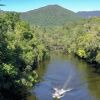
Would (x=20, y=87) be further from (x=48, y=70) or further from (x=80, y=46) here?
(x=80, y=46)

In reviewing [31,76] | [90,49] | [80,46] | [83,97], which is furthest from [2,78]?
[80,46]

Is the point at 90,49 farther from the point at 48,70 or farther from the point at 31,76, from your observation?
the point at 31,76

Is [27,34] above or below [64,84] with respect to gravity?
above

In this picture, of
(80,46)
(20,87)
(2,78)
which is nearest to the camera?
(2,78)

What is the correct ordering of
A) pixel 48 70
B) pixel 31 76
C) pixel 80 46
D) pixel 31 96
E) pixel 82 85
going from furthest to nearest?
pixel 80 46 → pixel 48 70 → pixel 82 85 → pixel 31 96 → pixel 31 76

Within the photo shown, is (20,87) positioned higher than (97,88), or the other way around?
(20,87)

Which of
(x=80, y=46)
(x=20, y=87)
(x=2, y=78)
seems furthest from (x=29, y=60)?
(x=80, y=46)

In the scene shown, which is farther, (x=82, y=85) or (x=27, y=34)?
(x=27, y=34)

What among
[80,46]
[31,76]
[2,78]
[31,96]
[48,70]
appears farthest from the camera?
[80,46]

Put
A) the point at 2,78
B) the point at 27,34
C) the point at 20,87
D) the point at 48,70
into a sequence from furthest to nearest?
the point at 27,34, the point at 48,70, the point at 20,87, the point at 2,78
